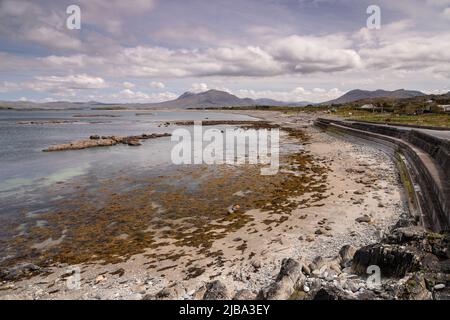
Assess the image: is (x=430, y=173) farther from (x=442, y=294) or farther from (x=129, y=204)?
(x=129, y=204)

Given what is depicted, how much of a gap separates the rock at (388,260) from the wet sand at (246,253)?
166 cm

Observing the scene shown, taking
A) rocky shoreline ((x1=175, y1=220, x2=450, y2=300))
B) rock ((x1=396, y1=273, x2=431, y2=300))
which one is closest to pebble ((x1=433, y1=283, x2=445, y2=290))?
rocky shoreline ((x1=175, y1=220, x2=450, y2=300))

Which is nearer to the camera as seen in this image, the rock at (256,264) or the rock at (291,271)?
the rock at (291,271)

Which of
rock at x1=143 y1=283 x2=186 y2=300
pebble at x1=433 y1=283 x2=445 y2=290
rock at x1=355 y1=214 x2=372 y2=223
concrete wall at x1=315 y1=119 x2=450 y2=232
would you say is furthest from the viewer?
rock at x1=355 y1=214 x2=372 y2=223

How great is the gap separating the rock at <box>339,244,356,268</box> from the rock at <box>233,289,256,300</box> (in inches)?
125

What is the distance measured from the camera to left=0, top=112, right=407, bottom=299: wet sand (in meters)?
8.20

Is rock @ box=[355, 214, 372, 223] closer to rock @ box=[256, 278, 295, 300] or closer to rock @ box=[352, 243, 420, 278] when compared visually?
rock @ box=[352, 243, 420, 278]

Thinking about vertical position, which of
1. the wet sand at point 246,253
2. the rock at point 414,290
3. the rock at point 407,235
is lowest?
the wet sand at point 246,253

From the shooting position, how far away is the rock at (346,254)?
8.55 metres

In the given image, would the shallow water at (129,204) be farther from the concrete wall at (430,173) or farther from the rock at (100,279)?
the concrete wall at (430,173)

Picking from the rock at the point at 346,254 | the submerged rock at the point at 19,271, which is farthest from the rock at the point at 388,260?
the submerged rock at the point at 19,271
